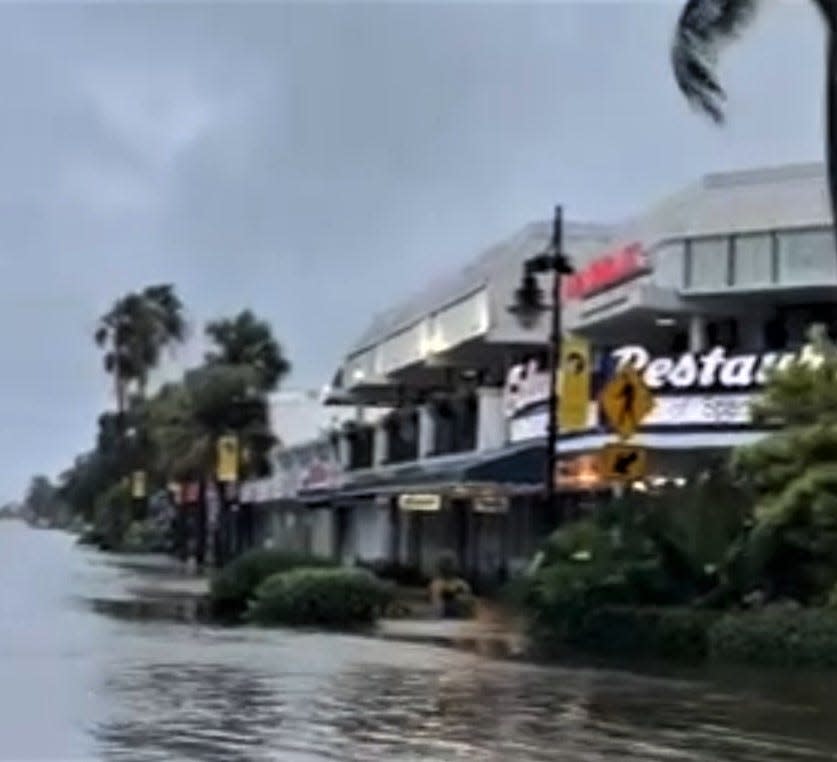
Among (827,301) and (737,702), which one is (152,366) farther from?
(737,702)

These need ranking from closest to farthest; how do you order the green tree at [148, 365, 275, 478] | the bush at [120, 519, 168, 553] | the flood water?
the flood water < the green tree at [148, 365, 275, 478] < the bush at [120, 519, 168, 553]

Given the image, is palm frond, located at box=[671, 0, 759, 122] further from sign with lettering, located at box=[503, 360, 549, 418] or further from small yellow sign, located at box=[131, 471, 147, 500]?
small yellow sign, located at box=[131, 471, 147, 500]

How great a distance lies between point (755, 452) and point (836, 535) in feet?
6.76

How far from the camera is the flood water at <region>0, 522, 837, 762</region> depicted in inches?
647

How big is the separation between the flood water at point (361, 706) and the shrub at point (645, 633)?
8.13 ft

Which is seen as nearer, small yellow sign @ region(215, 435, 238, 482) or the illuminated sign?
the illuminated sign

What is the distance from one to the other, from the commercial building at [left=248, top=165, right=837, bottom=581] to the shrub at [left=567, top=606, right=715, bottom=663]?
30.5 feet

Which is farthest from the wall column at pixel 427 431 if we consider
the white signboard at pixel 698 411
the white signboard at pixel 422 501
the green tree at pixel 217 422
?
the green tree at pixel 217 422

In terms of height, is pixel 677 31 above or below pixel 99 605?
above

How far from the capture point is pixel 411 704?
66.2 feet

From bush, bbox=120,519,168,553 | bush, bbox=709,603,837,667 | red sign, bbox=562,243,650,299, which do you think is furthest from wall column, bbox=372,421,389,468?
bush, bbox=709,603,837,667

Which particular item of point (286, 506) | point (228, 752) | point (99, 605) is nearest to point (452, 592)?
point (99, 605)

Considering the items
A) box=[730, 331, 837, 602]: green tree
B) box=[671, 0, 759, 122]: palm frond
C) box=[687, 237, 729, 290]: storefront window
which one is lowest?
box=[730, 331, 837, 602]: green tree

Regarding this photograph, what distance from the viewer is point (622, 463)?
2903cm
